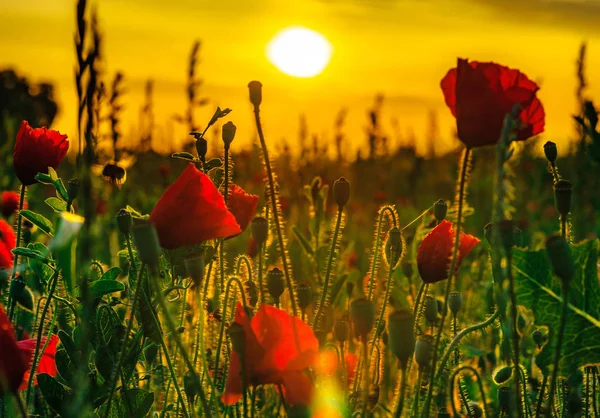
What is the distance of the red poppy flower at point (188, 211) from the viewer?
148 cm

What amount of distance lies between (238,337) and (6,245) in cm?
116

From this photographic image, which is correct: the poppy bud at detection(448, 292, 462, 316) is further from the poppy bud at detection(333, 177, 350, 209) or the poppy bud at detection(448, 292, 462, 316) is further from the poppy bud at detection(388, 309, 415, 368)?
the poppy bud at detection(388, 309, 415, 368)

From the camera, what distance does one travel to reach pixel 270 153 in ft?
5.42

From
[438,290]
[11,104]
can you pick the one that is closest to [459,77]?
[438,290]

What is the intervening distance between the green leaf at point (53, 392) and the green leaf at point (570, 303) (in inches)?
37.9

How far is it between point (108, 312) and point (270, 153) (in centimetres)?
55

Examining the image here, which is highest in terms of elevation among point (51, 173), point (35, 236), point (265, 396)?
point (51, 173)

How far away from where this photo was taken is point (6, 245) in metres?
2.17

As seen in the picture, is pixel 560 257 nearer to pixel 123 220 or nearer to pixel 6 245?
pixel 123 220

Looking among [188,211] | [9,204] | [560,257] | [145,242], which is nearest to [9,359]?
[145,242]

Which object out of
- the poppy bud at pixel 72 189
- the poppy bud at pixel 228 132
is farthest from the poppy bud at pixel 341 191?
the poppy bud at pixel 72 189

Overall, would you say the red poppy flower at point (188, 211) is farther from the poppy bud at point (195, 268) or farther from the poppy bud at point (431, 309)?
the poppy bud at point (431, 309)

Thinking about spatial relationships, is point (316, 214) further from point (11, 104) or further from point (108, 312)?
point (11, 104)

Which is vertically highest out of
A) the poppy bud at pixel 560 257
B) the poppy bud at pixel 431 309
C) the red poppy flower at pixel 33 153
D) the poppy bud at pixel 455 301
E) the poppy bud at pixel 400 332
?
the red poppy flower at pixel 33 153
